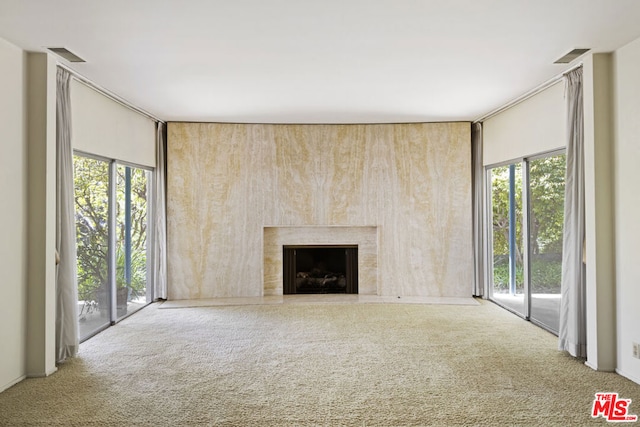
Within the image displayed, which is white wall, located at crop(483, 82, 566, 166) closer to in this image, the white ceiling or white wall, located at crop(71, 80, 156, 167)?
the white ceiling

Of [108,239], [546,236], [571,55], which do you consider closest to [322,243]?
[108,239]

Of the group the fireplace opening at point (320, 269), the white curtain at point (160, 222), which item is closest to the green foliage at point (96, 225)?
the white curtain at point (160, 222)

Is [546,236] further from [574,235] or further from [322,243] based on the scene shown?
[322,243]

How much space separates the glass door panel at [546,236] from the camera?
500cm

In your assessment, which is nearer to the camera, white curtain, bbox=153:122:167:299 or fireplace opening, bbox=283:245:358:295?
white curtain, bbox=153:122:167:299

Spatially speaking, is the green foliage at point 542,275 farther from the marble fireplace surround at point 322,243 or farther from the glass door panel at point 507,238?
the marble fireplace surround at point 322,243

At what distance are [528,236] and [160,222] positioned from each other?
4908 mm

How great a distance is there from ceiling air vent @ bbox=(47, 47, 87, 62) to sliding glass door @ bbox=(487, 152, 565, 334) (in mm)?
4661

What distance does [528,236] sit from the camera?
5.57 metres

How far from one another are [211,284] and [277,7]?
4905 mm

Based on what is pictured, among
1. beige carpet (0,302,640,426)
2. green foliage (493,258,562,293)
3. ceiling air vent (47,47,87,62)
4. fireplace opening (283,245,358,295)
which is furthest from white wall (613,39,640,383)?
ceiling air vent (47,47,87,62)

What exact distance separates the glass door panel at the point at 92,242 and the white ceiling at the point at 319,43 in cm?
95

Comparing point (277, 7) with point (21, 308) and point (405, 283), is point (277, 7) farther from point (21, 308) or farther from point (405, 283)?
point (405, 283)

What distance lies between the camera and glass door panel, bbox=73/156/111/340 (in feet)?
16.1
